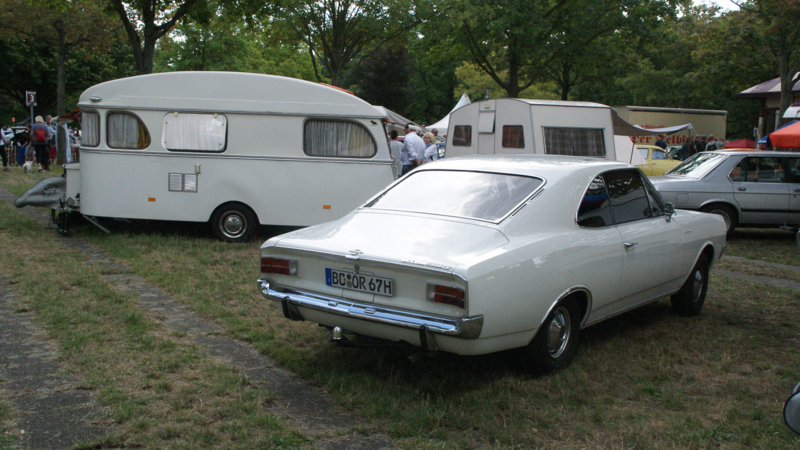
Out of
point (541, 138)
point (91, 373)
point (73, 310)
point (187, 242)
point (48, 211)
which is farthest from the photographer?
point (541, 138)

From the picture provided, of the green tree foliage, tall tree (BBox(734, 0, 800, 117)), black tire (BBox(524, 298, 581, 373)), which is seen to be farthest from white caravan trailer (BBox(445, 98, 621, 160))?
the green tree foliage

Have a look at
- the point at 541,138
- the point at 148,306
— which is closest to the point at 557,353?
the point at 148,306

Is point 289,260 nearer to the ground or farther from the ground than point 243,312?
farther from the ground

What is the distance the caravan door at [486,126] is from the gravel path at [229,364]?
980cm

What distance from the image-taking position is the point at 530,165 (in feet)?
17.7

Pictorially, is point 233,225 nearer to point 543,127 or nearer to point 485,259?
point 485,259

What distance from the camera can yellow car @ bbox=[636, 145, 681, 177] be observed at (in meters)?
20.8

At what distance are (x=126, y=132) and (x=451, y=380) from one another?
728 centimetres

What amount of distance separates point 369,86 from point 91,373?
50680mm

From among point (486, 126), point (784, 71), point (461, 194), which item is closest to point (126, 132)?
point (461, 194)

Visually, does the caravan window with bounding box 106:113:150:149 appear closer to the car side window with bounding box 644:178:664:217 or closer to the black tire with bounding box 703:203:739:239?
the car side window with bounding box 644:178:664:217

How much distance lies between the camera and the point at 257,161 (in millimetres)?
10195

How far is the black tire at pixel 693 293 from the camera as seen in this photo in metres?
6.57

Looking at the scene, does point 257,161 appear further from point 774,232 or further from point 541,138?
point 774,232
